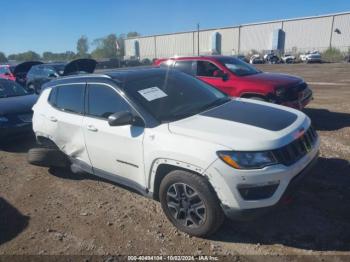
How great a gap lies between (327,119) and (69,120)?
6.33 metres

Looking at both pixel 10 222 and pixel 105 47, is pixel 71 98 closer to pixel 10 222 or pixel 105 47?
pixel 10 222

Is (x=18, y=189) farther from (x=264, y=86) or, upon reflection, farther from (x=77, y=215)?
(x=264, y=86)

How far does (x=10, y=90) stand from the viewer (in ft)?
25.3

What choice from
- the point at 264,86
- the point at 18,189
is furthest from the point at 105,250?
the point at 264,86

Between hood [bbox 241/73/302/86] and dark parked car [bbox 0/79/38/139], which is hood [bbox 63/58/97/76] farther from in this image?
hood [bbox 241/73/302/86]

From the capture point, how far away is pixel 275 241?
305 centimetres

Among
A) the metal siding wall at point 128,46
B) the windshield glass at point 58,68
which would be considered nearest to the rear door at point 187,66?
the windshield glass at point 58,68

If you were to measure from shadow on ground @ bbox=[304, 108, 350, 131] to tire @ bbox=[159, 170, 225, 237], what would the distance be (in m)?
4.73

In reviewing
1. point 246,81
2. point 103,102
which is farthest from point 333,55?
point 103,102

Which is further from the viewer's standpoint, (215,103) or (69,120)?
(69,120)

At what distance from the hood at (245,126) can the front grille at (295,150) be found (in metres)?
0.06

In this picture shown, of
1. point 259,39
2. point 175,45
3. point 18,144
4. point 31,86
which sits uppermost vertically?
point 259,39

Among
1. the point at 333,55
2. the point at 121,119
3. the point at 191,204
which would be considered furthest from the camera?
the point at 333,55

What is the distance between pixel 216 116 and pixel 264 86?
141 inches
